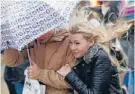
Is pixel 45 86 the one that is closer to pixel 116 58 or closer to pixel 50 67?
pixel 50 67

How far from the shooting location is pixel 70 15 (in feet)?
8.99

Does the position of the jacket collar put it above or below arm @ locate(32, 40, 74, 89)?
above

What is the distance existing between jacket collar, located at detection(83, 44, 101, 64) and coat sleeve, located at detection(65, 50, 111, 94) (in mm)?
60

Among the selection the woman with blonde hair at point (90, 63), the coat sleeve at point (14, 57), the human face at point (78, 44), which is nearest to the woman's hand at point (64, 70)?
the woman with blonde hair at point (90, 63)

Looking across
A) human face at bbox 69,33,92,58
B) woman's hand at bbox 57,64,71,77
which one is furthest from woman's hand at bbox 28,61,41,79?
human face at bbox 69,33,92,58

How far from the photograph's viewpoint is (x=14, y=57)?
2.94m

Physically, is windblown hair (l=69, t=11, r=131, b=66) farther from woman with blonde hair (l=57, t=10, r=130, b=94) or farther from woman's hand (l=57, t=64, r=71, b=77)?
woman's hand (l=57, t=64, r=71, b=77)

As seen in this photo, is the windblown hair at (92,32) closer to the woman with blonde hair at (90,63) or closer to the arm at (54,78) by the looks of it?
the woman with blonde hair at (90,63)

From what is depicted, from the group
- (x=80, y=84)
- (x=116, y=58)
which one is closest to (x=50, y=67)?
(x=80, y=84)

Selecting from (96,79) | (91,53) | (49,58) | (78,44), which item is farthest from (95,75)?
(49,58)

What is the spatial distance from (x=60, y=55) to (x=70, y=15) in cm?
35

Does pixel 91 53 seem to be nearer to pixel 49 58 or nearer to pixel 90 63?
pixel 90 63

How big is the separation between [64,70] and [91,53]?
254 millimetres

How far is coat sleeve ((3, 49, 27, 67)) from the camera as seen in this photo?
2.89m
